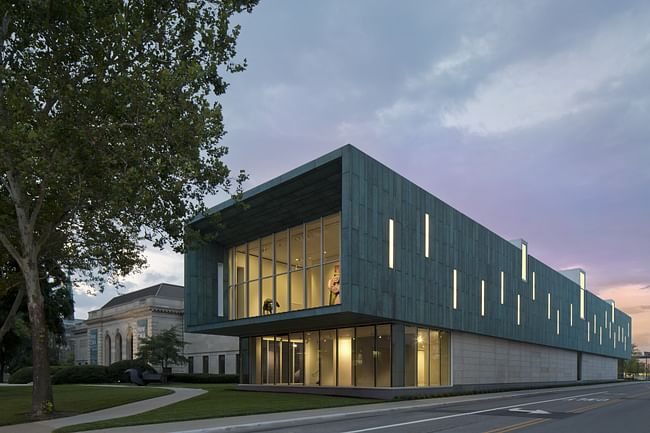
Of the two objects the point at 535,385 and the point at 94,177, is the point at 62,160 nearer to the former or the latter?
the point at 94,177

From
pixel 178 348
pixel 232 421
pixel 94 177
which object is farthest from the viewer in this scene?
pixel 178 348

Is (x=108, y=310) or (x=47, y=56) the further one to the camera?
(x=108, y=310)

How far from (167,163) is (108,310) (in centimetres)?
8377

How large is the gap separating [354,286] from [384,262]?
3.11 meters

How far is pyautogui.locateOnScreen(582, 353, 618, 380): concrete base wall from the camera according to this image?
75.7m

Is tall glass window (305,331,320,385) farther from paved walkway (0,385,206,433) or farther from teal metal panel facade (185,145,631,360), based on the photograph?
paved walkway (0,385,206,433)

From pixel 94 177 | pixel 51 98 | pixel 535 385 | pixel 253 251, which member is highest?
pixel 51 98

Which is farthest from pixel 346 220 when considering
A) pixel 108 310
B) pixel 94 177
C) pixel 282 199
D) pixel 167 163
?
pixel 108 310

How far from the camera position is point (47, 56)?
66.0ft

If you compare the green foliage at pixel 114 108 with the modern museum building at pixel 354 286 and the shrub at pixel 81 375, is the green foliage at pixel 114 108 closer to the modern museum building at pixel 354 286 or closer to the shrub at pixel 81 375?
the modern museum building at pixel 354 286

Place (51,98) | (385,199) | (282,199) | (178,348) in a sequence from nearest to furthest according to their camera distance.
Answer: (51,98) → (385,199) → (282,199) → (178,348)

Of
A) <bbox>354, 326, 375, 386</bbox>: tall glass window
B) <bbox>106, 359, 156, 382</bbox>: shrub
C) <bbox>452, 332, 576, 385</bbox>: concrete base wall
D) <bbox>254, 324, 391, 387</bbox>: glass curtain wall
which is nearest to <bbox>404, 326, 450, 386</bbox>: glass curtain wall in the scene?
<bbox>452, 332, 576, 385</bbox>: concrete base wall

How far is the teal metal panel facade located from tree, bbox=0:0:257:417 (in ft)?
25.5

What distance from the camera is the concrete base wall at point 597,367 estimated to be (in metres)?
75.7
